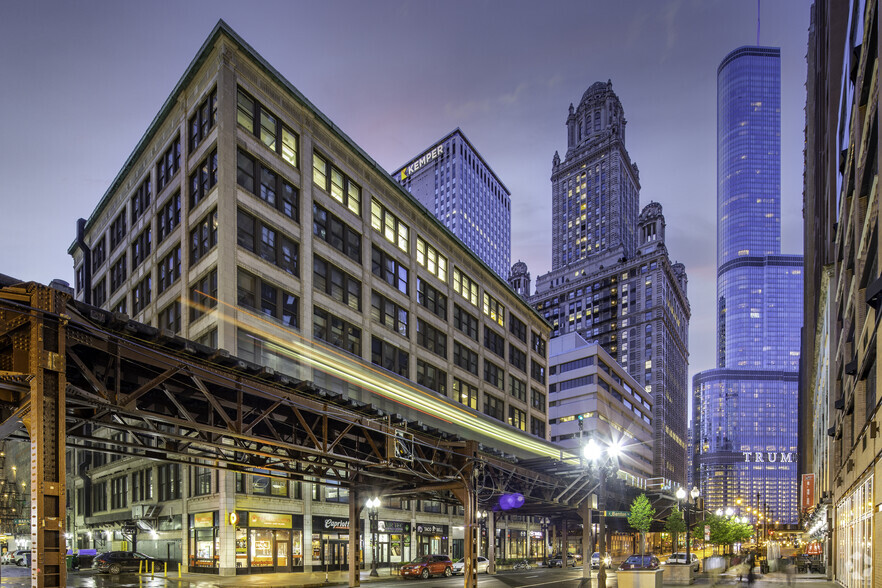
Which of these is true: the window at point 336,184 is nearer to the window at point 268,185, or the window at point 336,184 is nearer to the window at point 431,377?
the window at point 268,185

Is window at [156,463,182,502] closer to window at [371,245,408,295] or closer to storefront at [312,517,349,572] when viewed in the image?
storefront at [312,517,349,572]

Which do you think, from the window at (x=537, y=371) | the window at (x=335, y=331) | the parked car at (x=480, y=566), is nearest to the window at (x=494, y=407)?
the window at (x=537, y=371)

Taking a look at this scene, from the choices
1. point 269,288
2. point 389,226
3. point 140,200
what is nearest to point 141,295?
point 140,200

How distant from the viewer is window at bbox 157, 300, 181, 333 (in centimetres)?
4434

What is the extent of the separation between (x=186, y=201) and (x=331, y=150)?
1143 centimetres

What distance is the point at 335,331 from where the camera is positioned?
4588cm

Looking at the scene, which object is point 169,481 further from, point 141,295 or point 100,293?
point 100,293

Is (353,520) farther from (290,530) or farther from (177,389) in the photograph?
(177,389)

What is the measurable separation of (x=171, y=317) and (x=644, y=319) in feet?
438

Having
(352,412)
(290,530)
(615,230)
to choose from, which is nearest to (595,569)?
(290,530)

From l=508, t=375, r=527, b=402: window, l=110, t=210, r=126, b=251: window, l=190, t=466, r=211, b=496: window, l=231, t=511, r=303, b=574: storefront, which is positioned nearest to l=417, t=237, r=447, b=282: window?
l=508, t=375, r=527, b=402: window

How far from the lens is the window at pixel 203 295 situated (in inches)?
1543

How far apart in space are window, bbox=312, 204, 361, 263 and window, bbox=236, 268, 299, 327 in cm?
597

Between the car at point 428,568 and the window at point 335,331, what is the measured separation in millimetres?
15479
